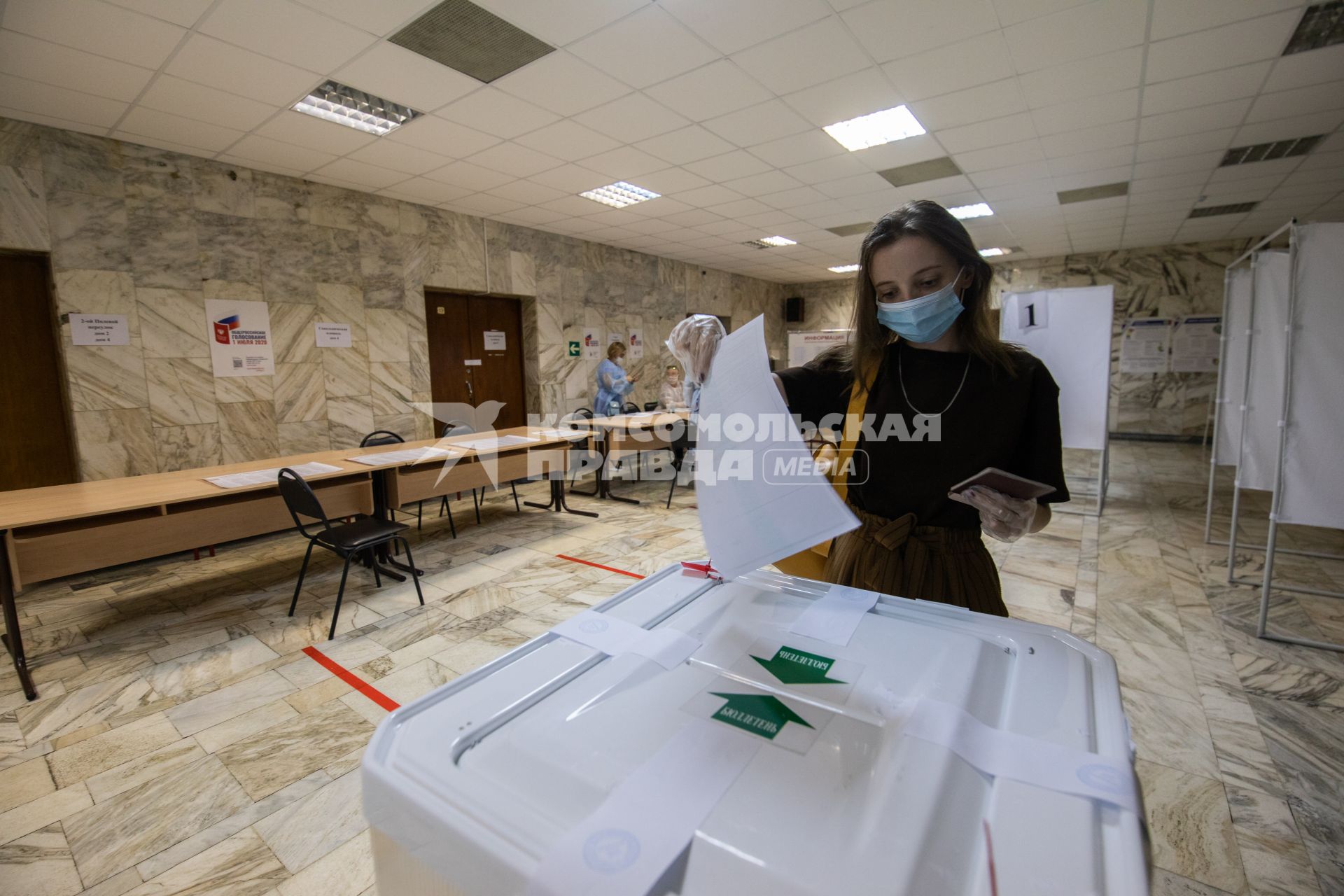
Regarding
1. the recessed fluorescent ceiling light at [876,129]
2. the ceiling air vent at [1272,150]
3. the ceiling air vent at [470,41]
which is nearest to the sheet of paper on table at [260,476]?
the ceiling air vent at [470,41]

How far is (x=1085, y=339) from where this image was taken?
4688 millimetres

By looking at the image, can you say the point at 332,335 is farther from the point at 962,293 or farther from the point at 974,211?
the point at 974,211

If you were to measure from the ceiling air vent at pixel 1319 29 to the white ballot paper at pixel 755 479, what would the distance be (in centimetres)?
422

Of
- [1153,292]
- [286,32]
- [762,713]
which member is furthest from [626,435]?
[1153,292]

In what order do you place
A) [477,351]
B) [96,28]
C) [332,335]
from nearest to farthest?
1. [96,28]
2. [332,335]
3. [477,351]

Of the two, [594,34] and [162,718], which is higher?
[594,34]

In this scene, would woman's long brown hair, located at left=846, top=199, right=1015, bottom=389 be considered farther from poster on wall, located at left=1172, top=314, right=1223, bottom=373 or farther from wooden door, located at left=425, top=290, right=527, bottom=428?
poster on wall, located at left=1172, top=314, right=1223, bottom=373

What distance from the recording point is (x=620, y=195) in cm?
588

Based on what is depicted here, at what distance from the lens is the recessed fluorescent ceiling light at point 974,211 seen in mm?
6254

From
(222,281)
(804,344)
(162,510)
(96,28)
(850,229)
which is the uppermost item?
(850,229)

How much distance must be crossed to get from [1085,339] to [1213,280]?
20.8ft

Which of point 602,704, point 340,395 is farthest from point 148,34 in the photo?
point 602,704

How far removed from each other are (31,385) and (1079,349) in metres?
7.91

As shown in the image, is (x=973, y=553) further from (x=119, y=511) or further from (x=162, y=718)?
(x=119, y=511)
